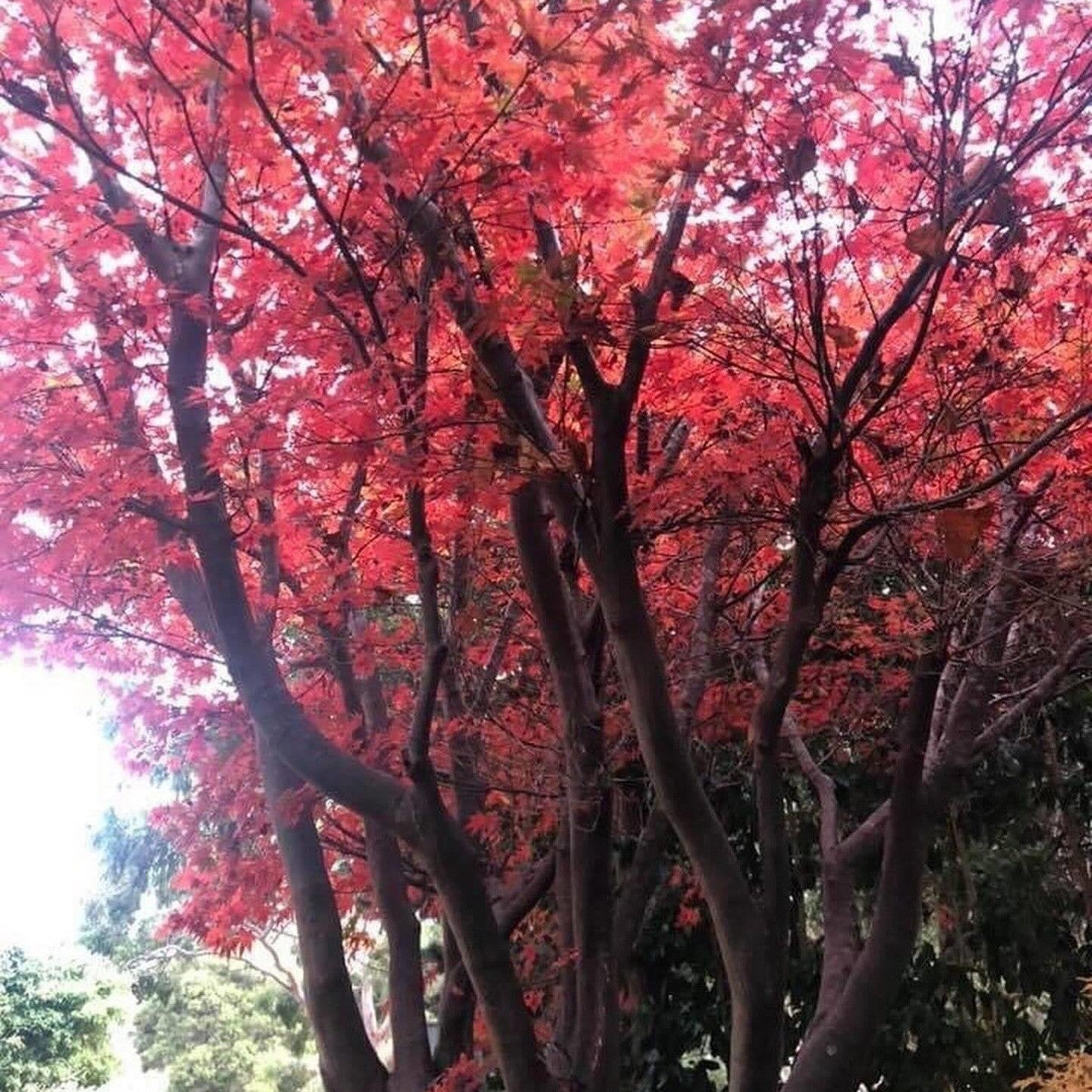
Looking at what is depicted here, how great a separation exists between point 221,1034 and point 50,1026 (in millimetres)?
2240

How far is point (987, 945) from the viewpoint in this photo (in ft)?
19.7

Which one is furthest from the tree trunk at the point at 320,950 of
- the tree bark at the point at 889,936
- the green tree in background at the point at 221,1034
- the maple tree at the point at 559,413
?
the green tree in background at the point at 221,1034

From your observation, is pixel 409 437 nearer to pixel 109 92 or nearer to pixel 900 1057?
pixel 109 92

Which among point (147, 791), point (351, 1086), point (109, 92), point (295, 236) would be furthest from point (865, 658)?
point (147, 791)

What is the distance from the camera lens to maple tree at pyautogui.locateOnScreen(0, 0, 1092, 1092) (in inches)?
108

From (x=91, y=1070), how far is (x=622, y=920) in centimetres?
1147

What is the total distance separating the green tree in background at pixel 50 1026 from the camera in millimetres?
12125

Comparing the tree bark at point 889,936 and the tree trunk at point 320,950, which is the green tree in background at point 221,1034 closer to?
the tree trunk at point 320,950

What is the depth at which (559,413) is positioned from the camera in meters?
3.36

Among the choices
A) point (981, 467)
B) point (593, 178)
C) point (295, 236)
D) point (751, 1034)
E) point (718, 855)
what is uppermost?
point (295, 236)

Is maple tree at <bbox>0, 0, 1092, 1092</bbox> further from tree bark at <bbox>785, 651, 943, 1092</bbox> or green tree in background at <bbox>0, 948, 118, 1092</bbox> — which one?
green tree in background at <bbox>0, 948, 118, 1092</bbox>

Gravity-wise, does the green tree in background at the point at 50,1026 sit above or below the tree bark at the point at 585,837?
above

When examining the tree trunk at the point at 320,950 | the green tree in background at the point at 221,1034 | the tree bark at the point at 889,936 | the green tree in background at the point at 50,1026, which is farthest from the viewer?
the green tree in background at the point at 221,1034

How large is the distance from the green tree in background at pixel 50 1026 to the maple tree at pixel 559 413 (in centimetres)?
964
